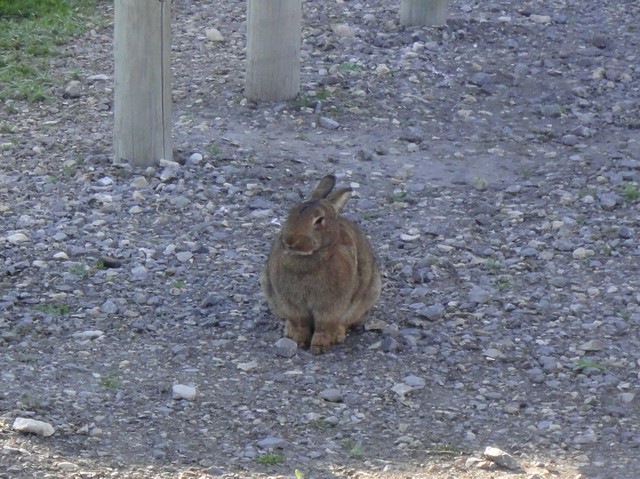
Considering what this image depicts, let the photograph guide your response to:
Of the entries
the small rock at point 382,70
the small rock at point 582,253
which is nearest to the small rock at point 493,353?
the small rock at point 582,253

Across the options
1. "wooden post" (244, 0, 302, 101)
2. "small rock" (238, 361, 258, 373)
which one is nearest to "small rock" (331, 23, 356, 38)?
"wooden post" (244, 0, 302, 101)

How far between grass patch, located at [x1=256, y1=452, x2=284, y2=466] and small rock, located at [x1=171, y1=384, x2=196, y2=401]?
0.59m

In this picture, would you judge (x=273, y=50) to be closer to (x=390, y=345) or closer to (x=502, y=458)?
(x=390, y=345)

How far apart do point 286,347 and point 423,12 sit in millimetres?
5409

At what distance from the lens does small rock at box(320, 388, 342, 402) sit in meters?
5.42

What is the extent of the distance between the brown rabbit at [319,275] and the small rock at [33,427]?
1.44 meters

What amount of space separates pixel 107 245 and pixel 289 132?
213 centimetres

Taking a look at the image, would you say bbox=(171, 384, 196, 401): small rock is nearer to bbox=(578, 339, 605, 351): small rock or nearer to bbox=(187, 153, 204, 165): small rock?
bbox=(578, 339, 605, 351): small rock

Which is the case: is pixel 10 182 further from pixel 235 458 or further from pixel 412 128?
pixel 235 458

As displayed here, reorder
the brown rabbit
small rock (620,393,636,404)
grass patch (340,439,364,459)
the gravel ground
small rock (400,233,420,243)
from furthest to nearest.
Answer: small rock (400,233,420,243) → the brown rabbit → small rock (620,393,636,404) → the gravel ground → grass patch (340,439,364,459)

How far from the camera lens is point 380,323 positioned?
6.16m

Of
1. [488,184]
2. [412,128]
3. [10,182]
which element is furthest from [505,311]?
[10,182]

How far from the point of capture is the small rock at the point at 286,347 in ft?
19.2

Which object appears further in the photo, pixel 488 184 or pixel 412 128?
pixel 412 128
